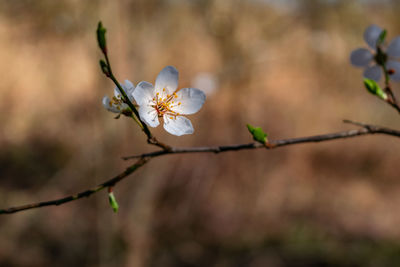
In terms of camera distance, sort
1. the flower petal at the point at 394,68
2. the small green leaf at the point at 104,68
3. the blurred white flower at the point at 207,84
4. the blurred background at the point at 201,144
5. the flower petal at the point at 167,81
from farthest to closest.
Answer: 1. the blurred white flower at the point at 207,84
2. the blurred background at the point at 201,144
3. the flower petal at the point at 394,68
4. the flower petal at the point at 167,81
5. the small green leaf at the point at 104,68

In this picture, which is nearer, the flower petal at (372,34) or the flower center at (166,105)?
the flower center at (166,105)

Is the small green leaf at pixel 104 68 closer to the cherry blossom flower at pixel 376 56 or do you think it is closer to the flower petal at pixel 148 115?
the flower petal at pixel 148 115

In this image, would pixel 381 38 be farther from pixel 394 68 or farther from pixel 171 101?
pixel 171 101

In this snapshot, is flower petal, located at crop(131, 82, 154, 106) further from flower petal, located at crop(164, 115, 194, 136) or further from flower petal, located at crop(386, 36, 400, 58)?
flower petal, located at crop(386, 36, 400, 58)

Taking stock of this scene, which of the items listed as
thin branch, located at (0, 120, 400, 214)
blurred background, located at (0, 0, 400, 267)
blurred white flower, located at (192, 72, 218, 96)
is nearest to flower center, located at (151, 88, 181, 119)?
thin branch, located at (0, 120, 400, 214)

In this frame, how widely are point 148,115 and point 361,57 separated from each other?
605 millimetres

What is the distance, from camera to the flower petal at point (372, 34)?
2.99 feet

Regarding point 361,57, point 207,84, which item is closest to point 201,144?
point 207,84

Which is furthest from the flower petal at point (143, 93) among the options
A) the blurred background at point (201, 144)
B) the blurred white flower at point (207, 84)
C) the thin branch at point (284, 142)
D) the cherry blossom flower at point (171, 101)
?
the blurred white flower at point (207, 84)

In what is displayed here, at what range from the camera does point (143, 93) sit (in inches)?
27.8

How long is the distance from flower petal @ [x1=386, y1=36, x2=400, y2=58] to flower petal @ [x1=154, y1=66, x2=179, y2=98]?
566 millimetres

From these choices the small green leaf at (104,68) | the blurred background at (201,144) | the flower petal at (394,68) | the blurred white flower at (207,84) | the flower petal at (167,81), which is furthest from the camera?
the blurred white flower at (207,84)

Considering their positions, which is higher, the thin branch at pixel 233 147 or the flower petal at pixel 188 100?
the flower petal at pixel 188 100

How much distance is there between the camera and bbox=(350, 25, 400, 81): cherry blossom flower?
35.7 inches
